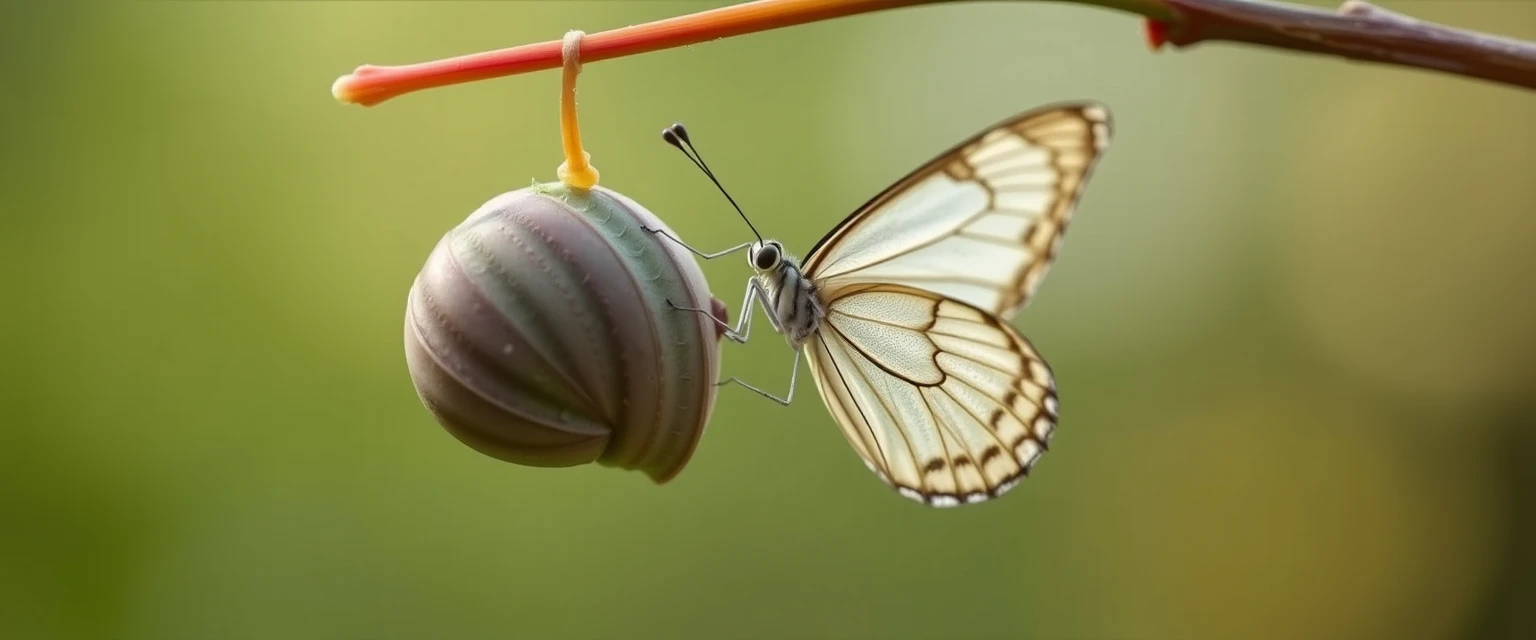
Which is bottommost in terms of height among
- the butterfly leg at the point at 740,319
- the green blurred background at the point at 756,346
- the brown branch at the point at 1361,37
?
the green blurred background at the point at 756,346

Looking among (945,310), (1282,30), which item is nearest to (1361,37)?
(1282,30)

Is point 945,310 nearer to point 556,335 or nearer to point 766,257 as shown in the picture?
point 766,257

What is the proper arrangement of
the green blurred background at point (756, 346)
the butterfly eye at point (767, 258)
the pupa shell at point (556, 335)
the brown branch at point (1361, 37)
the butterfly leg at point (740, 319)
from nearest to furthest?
the brown branch at point (1361, 37)
the pupa shell at point (556, 335)
the butterfly leg at point (740, 319)
the butterfly eye at point (767, 258)
the green blurred background at point (756, 346)

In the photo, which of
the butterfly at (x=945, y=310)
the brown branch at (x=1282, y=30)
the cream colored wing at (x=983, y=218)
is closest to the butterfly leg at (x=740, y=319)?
the butterfly at (x=945, y=310)

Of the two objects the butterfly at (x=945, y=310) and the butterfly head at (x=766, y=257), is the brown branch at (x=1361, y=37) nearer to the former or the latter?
the butterfly at (x=945, y=310)

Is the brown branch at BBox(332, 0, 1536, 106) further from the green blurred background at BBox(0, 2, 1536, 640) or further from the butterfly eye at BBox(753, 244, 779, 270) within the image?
the green blurred background at BBox(0, 2, 1536, 640)

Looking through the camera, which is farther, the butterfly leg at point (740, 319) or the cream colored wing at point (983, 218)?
the cream colored wing at point (983, 218)

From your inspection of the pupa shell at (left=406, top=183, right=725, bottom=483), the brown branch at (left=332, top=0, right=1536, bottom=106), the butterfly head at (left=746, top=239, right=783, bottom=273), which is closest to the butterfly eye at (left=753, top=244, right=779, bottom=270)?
the butterfly head at (left=746, top=239, right=783, bottom=273)
